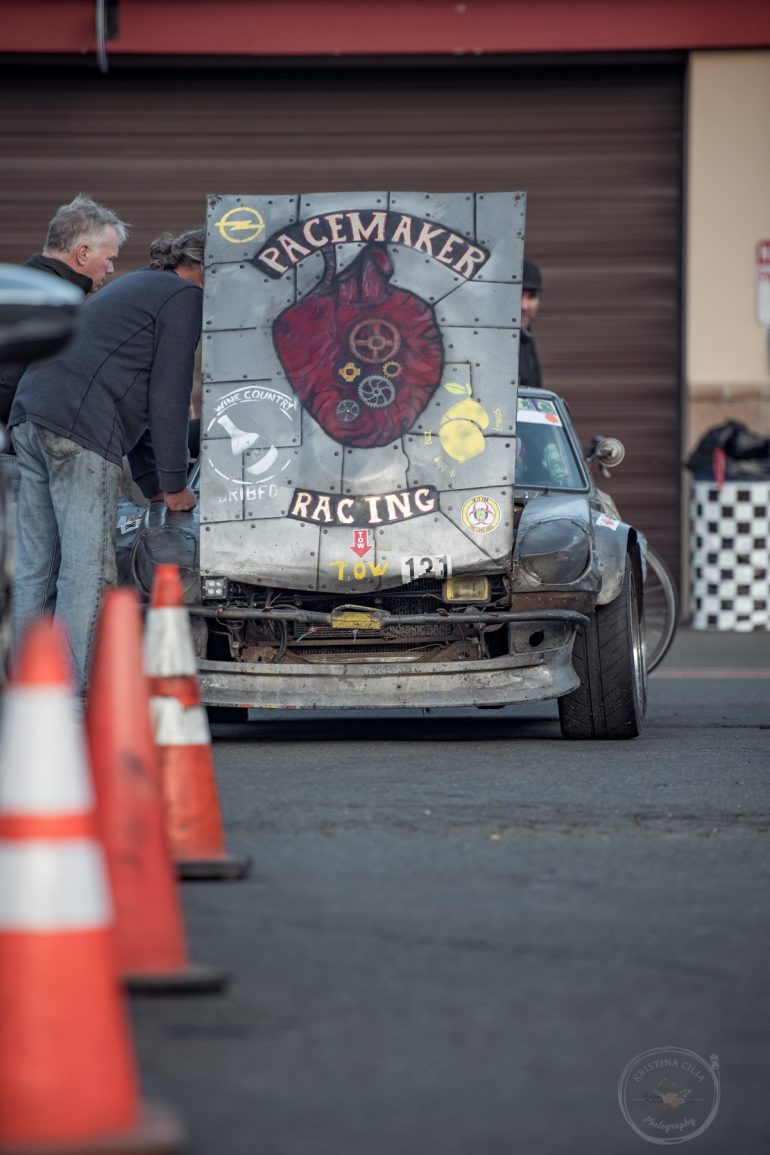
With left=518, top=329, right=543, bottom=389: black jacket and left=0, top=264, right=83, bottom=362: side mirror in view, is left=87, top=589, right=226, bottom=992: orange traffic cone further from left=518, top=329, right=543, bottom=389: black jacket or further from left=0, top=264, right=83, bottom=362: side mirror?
left=518, top=329, right=543, bottom=389: black jacket

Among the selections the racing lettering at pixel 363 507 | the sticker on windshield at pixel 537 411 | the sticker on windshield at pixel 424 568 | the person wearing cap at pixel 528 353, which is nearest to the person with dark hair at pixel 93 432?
the racing lettering at pixel 363 507

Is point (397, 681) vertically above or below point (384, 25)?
below

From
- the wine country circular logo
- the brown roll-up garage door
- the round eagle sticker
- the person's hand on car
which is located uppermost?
the brown roll-up garage door

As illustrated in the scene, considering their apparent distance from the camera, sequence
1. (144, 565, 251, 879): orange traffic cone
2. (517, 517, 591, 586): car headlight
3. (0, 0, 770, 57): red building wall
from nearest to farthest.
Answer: (144, 565, 251, 879): orange traffic cone → (517, 517, 591, 586): car headlight → (0, 0, 770, 57): red building wall

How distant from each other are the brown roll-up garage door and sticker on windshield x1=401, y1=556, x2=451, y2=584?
9.26 meters

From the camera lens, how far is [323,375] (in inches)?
298

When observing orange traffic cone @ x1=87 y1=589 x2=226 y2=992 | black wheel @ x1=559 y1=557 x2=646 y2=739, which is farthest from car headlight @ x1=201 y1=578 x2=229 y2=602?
orange traffic cone @ x1=87 y1=589 x2=226 y2=992

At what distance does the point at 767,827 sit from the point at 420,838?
1004mm

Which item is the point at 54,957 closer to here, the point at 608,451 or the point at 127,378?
the point at 127,378

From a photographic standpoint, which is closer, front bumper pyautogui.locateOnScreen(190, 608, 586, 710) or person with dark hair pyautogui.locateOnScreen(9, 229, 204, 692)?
front bumper pyautogui.locateOnScreen(190, 608, 586, 710)

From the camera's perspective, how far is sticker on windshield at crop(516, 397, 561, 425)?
28.3 ft

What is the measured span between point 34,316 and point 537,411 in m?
5.42

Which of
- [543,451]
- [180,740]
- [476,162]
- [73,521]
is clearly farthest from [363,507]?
[476,162]

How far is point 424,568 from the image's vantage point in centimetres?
727
